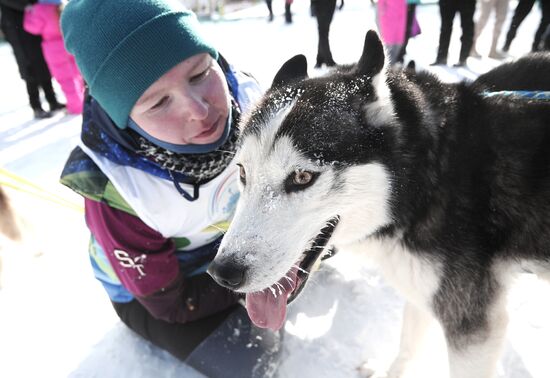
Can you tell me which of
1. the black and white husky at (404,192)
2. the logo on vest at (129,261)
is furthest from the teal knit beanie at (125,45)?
the logo on vest at (129,261)

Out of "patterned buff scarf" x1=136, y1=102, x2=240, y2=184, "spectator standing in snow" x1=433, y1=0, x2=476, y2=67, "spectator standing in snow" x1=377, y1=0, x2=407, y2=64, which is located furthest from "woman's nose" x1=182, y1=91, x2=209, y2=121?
"spectator standing in snow" x1=433, y1=0, x2=476, y2=67

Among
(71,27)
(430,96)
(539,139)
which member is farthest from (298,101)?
(71,27)

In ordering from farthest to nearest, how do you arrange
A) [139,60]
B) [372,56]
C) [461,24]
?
1. [461,24]
2. [139,60]
3. [372,56]

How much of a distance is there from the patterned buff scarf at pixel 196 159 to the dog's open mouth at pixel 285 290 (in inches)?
Answer: 18.6

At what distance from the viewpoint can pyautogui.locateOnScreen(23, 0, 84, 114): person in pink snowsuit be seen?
374cm

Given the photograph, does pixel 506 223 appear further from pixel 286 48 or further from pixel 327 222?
pixel 286 48

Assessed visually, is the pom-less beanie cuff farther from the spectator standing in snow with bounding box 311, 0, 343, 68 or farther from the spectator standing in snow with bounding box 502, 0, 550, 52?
the spectator standing in snow with bounding box 502, 0, 550, 52

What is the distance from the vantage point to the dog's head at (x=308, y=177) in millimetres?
849

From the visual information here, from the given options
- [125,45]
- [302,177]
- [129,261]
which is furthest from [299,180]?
[129,261]

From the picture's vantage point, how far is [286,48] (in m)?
5.97

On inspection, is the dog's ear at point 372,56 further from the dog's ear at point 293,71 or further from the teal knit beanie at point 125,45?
the teal knit beanie at point 125,45

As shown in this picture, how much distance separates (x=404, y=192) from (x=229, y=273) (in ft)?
1.47

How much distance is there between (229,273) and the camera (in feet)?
2.74

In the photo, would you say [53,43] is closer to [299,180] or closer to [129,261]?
[129,261]
